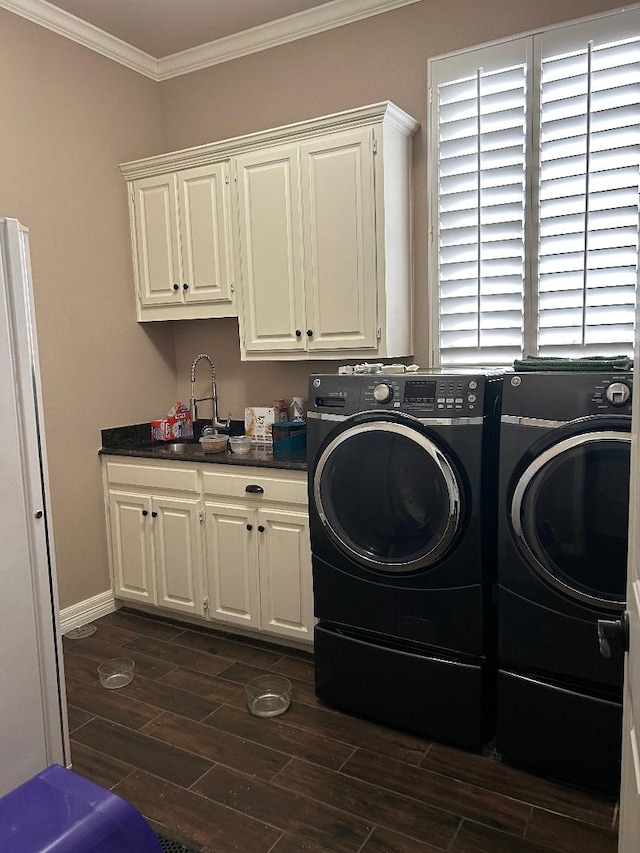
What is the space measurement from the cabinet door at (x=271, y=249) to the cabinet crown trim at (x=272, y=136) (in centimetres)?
6

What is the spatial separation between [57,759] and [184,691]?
0.70 meters

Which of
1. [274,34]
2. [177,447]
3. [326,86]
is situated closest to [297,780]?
[177,447]

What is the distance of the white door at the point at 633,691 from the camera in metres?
0.88

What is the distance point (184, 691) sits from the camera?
2.67 meters

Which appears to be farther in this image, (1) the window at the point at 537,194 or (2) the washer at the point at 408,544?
(1) the window at the point at 537,194

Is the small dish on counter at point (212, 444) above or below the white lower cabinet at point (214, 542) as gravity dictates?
above

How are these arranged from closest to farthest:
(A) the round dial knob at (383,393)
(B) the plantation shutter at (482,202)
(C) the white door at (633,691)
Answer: (C) the white door at (633,691), (A) the round dial knob at (383,393), (B) the plantation shutter at (482,202)

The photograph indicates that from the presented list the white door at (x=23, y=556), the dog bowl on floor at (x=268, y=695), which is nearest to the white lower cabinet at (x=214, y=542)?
the dog bowl on floor at (x=268, y=695)

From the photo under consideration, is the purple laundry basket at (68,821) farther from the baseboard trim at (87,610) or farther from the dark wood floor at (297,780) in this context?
the baseboard trim at (87,610)

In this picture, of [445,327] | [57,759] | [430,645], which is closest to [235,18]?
[445,327]

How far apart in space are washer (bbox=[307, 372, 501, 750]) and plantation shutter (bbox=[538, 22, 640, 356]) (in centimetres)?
69

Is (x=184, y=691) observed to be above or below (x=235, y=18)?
below

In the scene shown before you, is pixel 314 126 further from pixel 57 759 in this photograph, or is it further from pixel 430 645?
pixel 57 759

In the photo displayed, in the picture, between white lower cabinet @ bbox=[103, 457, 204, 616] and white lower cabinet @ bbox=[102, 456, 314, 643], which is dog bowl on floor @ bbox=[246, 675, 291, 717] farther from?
white lower cabinet @ bbox=[103, 457, 204, 616]
